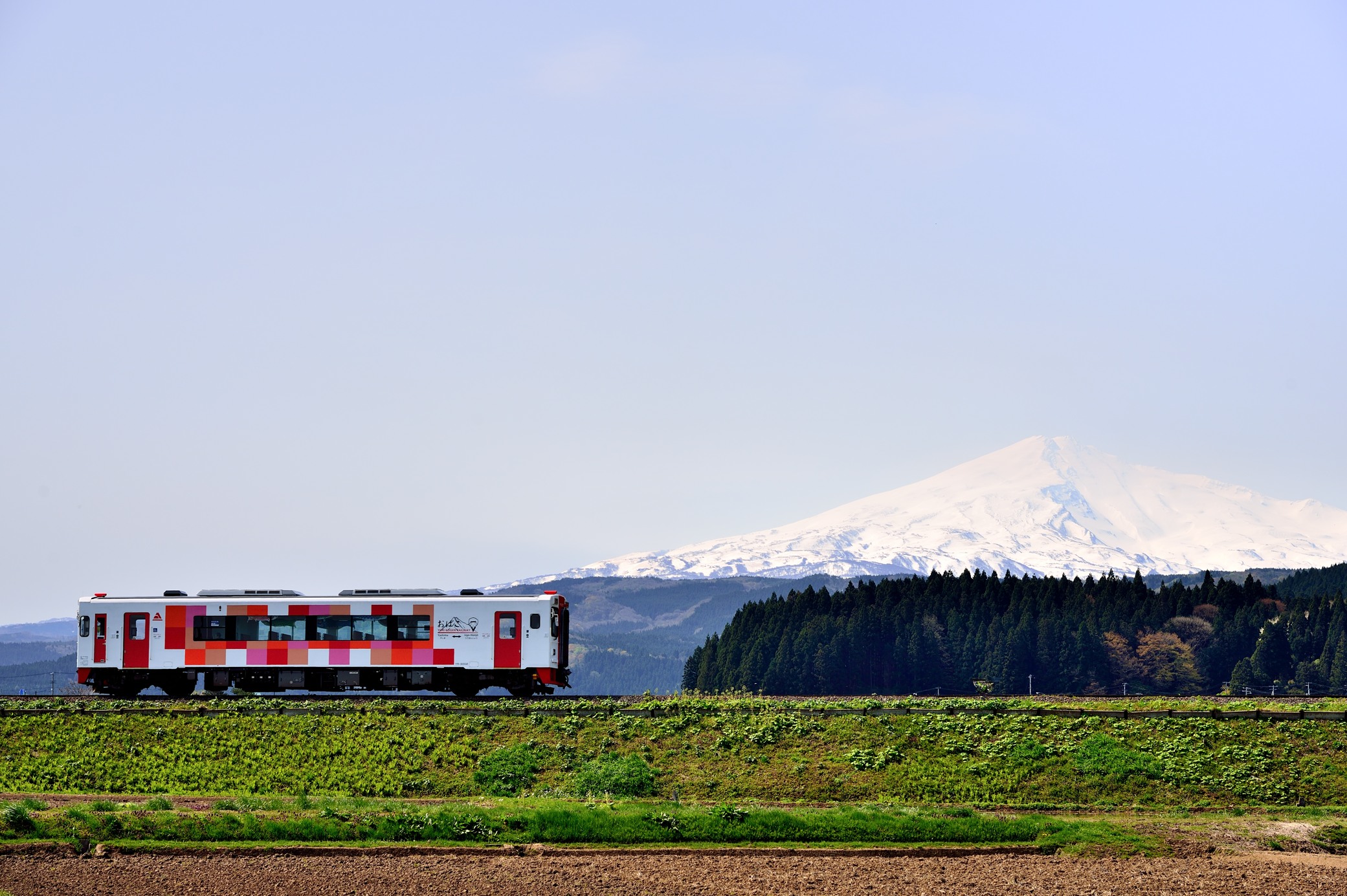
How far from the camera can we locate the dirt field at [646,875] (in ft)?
72.8

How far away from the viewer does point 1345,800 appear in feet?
99.4

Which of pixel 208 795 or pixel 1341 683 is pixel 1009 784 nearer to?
pixel 208 795

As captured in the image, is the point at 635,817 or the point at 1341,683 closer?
the point at 635,817

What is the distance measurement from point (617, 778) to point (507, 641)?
13953mm

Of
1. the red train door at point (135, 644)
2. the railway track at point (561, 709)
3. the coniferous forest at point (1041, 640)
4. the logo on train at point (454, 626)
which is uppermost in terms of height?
the logo on train at point (454, 626)

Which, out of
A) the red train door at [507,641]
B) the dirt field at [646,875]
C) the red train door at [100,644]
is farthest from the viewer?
the red train door at [100,644]

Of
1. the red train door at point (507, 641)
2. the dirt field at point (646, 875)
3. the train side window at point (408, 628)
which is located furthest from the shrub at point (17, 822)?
the red train door at point (507, 641)

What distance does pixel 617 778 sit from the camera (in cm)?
3119

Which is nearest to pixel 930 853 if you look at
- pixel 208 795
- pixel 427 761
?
pixel 427 761

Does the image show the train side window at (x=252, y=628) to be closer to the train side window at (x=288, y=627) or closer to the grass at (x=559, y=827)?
the train side window at (x=288, y=627)


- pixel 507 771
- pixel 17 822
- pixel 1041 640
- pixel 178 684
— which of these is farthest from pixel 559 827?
pixel 1041 640

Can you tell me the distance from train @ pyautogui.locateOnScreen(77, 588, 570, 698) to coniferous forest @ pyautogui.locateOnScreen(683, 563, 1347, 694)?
2370 inches

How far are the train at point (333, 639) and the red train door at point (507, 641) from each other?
0.03 m

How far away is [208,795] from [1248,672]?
290ft
